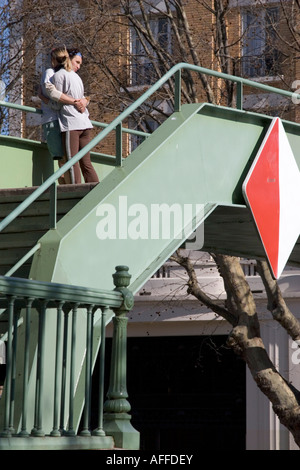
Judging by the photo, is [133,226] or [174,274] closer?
[133,226]

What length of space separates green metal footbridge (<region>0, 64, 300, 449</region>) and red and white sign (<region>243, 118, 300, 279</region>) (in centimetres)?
12

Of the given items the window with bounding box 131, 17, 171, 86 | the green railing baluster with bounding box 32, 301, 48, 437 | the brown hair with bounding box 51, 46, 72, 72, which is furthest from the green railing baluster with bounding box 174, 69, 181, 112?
the window with bounding box 131, 17, 171, 86

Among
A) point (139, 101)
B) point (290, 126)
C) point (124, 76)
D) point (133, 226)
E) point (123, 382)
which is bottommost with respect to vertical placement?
point (123, 382)

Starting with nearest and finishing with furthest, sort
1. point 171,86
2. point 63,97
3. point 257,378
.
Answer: point 63,97 → point 257,378 → point 171,86

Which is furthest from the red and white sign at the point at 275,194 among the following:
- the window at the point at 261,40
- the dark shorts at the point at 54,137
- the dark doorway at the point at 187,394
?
the dark doorway at the point at 187,394

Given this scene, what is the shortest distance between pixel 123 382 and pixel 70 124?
4555 millimetres

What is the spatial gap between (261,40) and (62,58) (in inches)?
728

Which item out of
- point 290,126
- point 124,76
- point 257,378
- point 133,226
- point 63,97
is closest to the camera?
point 133,226

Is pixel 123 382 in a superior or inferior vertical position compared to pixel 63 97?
inferior

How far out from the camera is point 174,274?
92.8 ft

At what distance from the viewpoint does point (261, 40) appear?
29.3m

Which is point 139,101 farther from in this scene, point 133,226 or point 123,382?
point 123,382

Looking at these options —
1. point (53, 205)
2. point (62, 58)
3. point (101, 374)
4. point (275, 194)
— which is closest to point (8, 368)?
point (101, 374)
